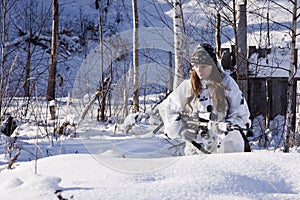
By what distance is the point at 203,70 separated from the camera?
9.57 feet

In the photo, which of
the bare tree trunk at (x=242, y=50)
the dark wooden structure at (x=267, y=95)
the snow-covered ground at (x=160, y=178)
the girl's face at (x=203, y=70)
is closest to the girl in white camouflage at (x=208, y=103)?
the girl's face at (x=203, y=70)

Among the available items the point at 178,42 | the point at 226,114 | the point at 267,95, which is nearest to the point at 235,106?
the point at 226,114

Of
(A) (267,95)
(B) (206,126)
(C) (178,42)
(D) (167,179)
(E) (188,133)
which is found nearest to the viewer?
(D) (167,179)

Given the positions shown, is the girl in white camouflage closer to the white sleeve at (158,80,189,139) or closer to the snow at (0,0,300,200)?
the white sleeve at (158,80,189,139)

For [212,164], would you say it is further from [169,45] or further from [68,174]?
[169,45]

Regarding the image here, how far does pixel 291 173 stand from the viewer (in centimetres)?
201

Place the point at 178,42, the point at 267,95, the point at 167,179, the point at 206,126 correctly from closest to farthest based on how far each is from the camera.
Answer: the point at 167,179
the point at 206,126
the point at 178,42
the point at 267,95

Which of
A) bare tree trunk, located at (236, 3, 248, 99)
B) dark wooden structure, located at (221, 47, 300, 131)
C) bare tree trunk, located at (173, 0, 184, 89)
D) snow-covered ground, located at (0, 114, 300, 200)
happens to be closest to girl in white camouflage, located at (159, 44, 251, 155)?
snow-covered ground, located at (0, 114, 300, 200)

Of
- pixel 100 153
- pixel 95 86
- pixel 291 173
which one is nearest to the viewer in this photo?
pixel 291 173

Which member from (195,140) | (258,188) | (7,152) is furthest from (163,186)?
(7,152)

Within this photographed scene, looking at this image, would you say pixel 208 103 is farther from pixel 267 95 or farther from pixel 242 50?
pixel 267 95

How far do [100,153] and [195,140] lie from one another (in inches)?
26.9

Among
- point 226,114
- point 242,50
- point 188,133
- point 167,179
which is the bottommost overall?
point 167,179

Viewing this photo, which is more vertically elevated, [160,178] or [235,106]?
[235,106]
